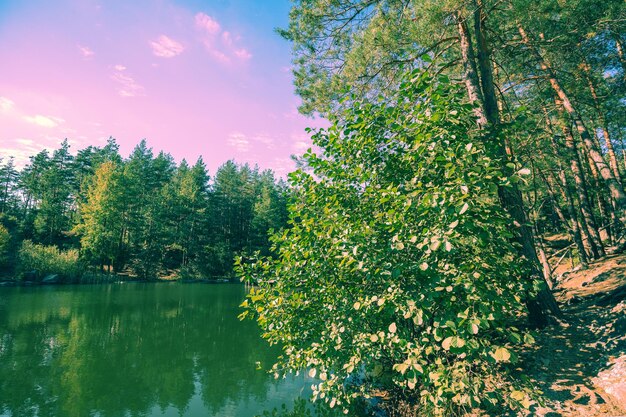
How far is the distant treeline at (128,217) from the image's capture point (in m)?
41.2

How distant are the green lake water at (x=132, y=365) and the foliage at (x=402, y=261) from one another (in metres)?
1.35

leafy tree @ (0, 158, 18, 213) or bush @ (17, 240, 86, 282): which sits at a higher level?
leafy tree @ (0, 158, 18, 213)

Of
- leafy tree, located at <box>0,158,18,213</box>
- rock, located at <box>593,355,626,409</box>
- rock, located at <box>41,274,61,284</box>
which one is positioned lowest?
rock, located at <box>593,355,626,409</box>

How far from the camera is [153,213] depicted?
4862cm

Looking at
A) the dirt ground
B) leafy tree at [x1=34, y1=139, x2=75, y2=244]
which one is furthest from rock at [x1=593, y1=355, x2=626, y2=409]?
leafy tree at [x1=34, y1=139, x2=75, y2=244]

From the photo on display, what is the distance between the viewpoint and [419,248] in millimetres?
3650

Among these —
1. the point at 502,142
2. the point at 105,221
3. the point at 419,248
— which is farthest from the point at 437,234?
the point at 105,221

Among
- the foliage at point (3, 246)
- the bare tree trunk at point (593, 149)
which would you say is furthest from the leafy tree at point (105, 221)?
the bare tree trunk at point (593, 149)

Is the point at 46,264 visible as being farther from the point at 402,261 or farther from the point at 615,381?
the point at 615,381

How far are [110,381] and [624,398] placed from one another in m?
11.5

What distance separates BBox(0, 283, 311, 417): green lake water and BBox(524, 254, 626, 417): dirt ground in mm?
4740

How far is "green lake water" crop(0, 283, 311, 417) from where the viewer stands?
26.1 ft

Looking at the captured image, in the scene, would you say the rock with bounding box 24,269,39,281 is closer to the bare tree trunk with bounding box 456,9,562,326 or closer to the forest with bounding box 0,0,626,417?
the forest with bounding box 0,0,626,417

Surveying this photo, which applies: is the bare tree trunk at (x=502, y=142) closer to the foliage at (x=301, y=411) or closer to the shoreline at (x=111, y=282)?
the foliage at (x=301, y=411)
